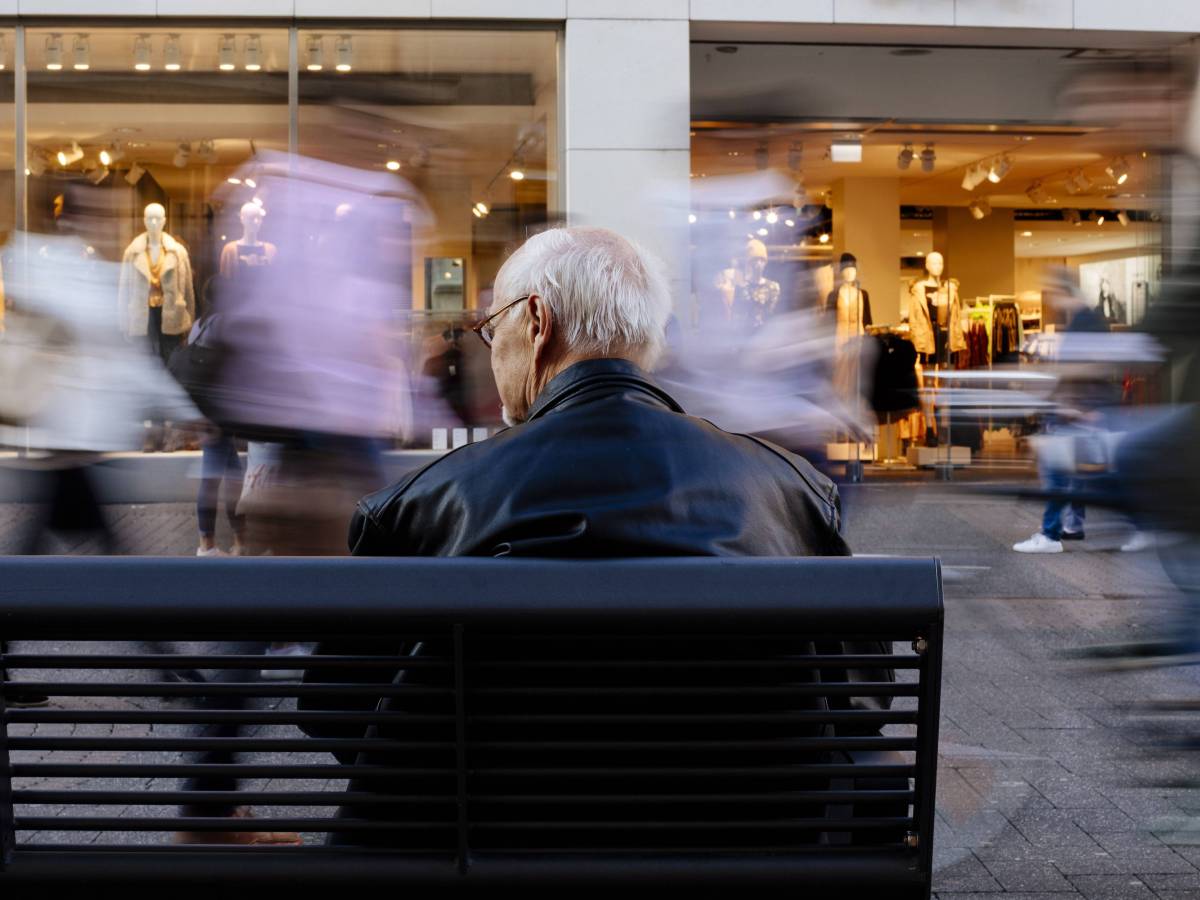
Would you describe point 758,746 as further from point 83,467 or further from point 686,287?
point 686,287

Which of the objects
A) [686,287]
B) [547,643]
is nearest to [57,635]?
[547,643]

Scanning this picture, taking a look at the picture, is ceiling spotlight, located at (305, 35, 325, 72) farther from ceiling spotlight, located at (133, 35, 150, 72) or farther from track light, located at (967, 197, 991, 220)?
track light, located at (967, 197, 991, 220)

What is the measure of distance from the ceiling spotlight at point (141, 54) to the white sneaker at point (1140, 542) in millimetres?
10230

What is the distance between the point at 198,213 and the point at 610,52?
11.4ft

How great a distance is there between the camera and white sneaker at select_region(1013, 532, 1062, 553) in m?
10.2

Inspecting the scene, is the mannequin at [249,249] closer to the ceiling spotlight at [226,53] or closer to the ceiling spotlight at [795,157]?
the ceiling spotlight at [226,53]

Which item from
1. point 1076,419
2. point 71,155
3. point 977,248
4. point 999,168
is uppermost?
point 999,168

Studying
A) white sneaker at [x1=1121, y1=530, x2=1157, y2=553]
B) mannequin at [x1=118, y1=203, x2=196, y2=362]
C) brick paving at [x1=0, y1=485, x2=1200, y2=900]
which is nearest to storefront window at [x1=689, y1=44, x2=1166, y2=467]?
white sneaker at [x1=1121, y1=530, x2=1157, y2=553]

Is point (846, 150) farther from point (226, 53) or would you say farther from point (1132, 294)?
point (1132, 294)

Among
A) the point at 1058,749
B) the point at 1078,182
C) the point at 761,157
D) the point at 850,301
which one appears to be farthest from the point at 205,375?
the point at 1078,182

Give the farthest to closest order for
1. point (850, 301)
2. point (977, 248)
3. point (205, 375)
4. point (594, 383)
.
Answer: point (977, 248) → point (850, 301) → point (205, 375) → point (594, 383)

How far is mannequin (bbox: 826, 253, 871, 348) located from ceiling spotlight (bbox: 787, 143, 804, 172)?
1451 millimetres

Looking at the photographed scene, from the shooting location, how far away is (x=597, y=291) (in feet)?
7.59

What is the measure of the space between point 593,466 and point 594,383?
21cm
